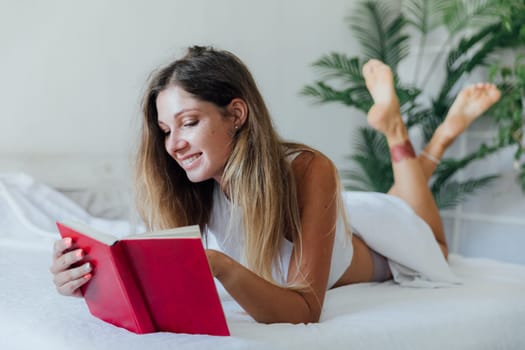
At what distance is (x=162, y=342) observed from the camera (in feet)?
3.30

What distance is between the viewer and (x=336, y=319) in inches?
50.1

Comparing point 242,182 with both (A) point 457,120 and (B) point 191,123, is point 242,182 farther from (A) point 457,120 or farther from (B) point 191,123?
(A) point 457,120

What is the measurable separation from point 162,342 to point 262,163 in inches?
18.2

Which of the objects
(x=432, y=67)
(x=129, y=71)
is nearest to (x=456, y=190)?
(x=432, y=67)

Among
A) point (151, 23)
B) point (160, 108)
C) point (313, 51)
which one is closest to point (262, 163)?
point (160, 108)

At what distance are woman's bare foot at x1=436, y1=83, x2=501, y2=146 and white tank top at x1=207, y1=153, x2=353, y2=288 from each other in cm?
96

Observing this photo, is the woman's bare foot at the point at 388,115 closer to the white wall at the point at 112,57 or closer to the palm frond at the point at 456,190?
the white wall at the point at 112,57

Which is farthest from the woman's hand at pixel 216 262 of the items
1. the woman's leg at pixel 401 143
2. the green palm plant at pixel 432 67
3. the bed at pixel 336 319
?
the green palm plant at pixel 432 67

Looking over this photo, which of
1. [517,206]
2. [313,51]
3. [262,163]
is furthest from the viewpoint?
[313,51]

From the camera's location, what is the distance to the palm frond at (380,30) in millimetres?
3549

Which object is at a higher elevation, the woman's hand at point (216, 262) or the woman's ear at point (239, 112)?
the woman's ear at point (239, 112)

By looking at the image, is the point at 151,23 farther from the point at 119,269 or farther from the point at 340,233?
the point at 119,269

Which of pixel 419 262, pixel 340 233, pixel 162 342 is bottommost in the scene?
pixel 419 262

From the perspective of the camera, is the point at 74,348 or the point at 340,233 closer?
the point at 74,348
